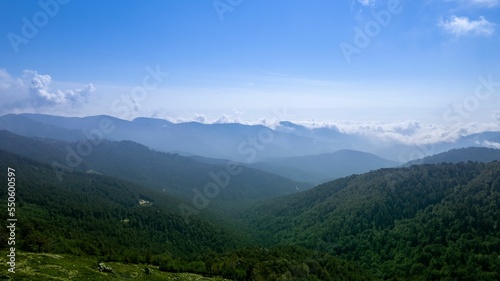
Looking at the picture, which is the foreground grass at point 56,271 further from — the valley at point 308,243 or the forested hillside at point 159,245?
the forested hillside at point 159,245

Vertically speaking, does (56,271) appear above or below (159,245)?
above

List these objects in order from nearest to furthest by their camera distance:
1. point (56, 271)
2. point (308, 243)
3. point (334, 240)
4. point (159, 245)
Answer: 1. point (56, 271)
2. point (159, 245)
3. point (334, 240)
4. point (308, 243)

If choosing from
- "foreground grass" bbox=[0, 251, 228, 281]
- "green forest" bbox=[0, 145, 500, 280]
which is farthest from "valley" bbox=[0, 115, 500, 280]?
"green forest" bbox=[0, 145, 500, 280]

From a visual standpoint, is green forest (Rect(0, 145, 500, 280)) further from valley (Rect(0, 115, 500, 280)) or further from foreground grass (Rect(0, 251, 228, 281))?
foreground grass (Rect(0, 251, 228, 281))

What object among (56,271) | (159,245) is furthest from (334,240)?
(56,271)

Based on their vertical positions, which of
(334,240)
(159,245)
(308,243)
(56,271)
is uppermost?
(56,271)

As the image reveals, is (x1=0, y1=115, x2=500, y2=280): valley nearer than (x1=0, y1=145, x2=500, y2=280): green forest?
Yes

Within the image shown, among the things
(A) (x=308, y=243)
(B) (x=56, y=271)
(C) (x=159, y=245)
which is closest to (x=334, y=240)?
(A) (x=308, y=243)

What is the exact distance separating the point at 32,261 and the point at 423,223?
17194 centimetres

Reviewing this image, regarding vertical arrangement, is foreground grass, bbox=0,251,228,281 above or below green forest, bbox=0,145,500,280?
above

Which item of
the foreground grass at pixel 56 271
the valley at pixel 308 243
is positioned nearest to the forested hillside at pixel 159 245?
the valley at pixel 308 243

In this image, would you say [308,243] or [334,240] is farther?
[308,243]

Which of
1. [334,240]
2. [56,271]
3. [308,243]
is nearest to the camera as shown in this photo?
[56,271]

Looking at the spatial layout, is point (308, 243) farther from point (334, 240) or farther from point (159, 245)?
point (159, 245)
